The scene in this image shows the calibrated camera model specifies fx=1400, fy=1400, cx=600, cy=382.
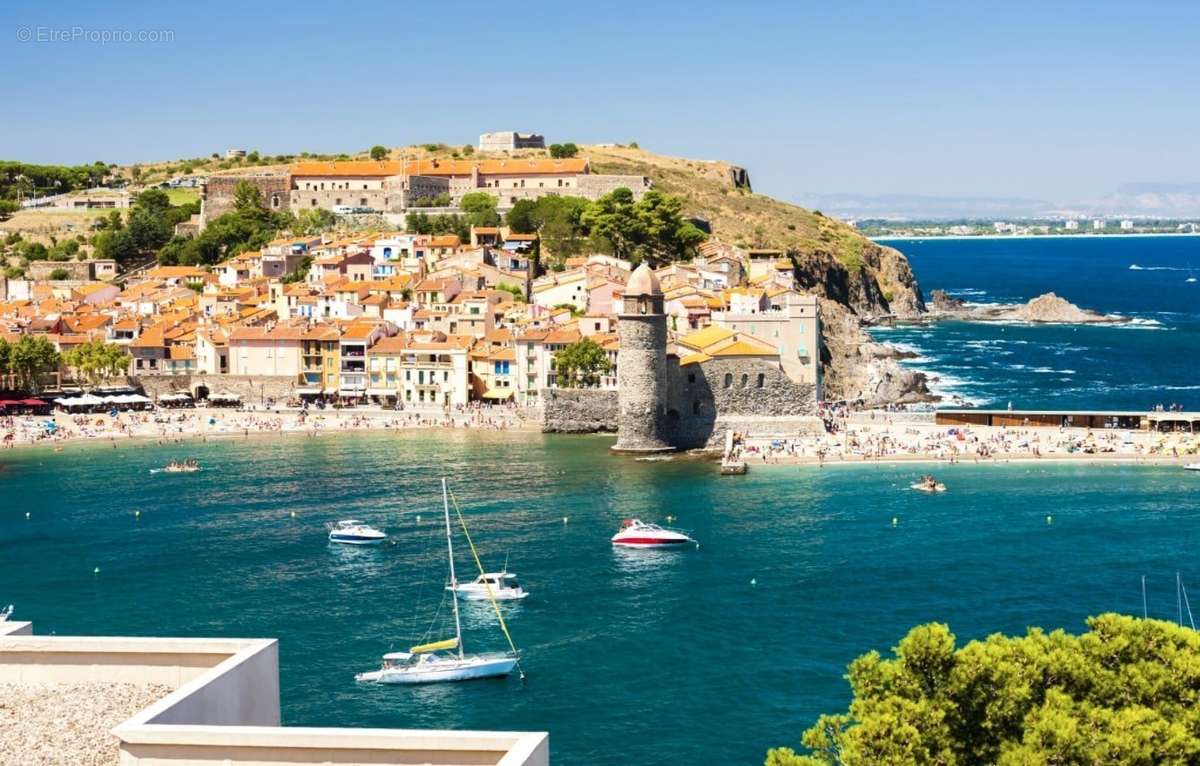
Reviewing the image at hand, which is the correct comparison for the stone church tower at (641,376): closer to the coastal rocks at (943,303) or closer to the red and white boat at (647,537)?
the red and white boat at (647,537)

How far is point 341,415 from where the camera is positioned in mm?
65500

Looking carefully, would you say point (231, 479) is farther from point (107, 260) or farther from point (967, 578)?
point (107, 260)

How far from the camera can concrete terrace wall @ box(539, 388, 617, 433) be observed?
60094 millimetres

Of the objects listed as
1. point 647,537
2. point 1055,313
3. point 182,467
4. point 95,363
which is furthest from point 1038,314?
point 647,537

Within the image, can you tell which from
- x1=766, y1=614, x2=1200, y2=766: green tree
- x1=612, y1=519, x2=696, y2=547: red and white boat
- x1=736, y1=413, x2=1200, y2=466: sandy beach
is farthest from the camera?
x1=736, y1=413, x2=1200, y2=466: sandy beach

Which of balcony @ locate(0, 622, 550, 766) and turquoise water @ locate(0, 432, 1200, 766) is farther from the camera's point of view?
turquoise water @ locate(0, 432, 1200, 766)

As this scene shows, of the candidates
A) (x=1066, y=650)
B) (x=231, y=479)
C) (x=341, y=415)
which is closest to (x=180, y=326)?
(x=341, y=415)

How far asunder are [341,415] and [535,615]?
114ft

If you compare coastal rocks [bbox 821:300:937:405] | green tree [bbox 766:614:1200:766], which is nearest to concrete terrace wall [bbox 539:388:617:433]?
coastal rocks [bbox 821:300:937:405]

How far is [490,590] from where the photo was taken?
3378 centimetres

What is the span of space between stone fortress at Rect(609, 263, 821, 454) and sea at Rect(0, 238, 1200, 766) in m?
Answer: 2.34

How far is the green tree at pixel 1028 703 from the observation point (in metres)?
15.1

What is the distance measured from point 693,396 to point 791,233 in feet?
184

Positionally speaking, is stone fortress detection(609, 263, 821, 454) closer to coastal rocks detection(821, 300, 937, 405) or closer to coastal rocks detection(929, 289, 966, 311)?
coastal rocks detection(821, 300, 937, 405)
